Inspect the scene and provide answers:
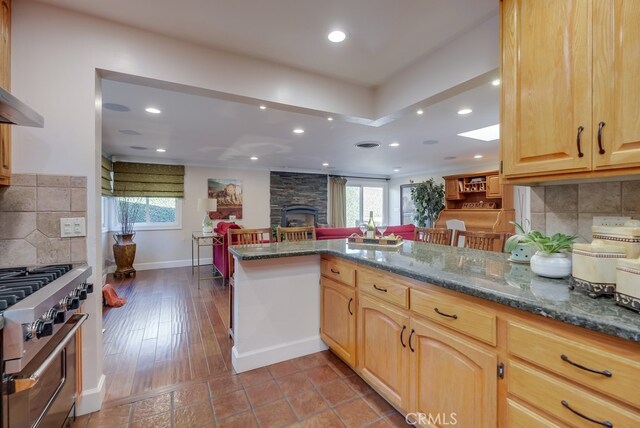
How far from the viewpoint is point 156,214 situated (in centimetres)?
607

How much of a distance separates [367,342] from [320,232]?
2.44 meters

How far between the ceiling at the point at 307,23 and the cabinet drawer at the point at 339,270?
5.20ft

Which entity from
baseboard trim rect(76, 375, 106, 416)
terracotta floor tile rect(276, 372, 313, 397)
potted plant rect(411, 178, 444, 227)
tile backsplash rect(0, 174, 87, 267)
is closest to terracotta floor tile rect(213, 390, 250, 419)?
terracotta floor tile rect(276, 372, 313, 397)

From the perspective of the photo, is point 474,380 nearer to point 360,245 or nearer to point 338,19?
point 360,245

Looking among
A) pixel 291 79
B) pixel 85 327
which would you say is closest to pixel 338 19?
pixel 291 79

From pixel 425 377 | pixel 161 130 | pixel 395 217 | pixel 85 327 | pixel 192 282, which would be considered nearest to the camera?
pixel 425 377

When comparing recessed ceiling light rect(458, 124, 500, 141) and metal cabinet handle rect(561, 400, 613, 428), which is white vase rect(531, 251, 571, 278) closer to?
metal cabinet handle rect(561, 400, 613, 428)

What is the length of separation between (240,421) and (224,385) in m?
0.38

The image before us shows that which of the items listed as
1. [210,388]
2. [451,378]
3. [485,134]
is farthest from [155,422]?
[485,134]

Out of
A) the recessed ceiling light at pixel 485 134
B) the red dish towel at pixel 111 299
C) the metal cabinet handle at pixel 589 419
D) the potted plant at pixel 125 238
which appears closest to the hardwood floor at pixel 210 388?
the red dish towel at pixel 111 299

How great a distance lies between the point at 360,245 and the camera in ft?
8.06

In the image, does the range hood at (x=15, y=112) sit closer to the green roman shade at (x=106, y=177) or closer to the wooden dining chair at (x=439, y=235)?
the wooden dining chair at (x=439, y=235)

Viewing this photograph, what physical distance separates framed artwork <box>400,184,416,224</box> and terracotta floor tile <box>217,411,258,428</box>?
300 inches

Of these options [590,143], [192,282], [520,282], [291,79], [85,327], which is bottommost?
[192,282]
